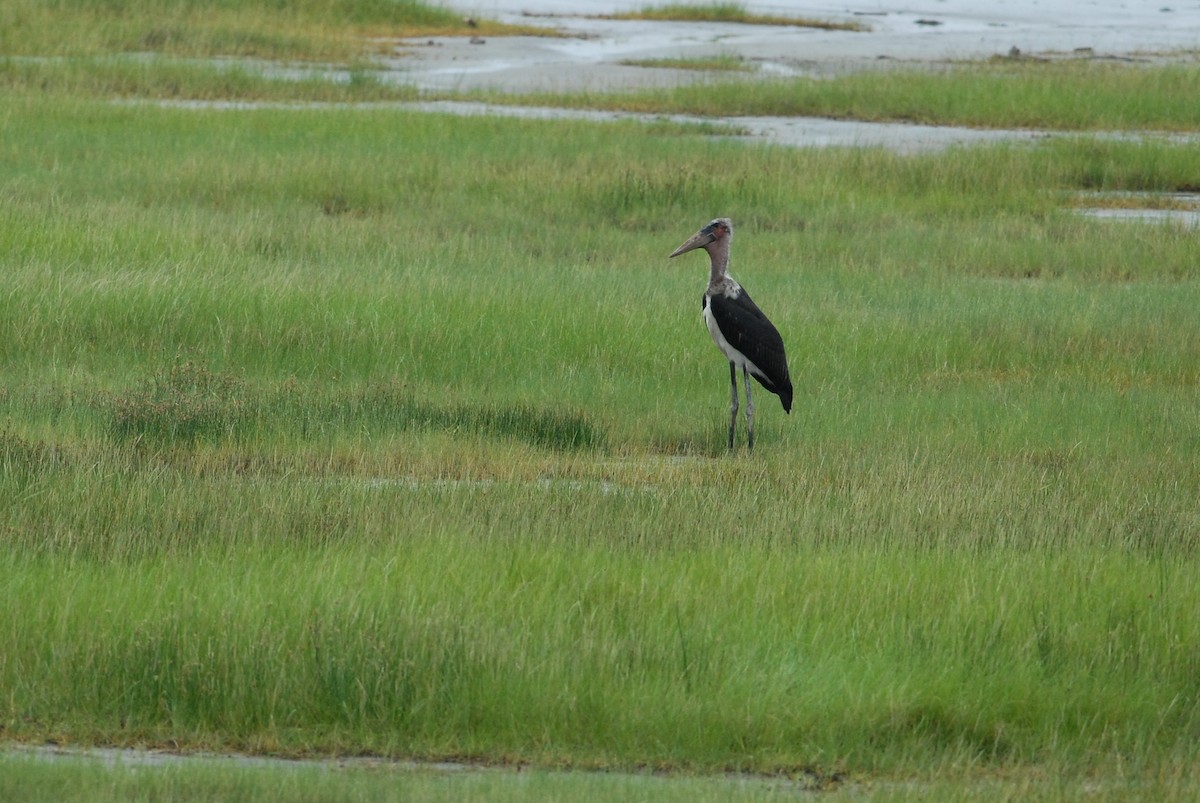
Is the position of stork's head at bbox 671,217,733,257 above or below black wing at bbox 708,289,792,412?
above

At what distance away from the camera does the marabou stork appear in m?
9.56

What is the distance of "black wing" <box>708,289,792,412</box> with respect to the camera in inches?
376

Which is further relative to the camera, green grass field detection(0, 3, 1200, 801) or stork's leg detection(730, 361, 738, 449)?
stork's leg detection(730, 361, 738, 449)

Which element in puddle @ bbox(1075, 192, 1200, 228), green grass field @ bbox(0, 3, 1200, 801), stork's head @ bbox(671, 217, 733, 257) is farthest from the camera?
puddle @ bbox(1075, 192, 1200, 228)

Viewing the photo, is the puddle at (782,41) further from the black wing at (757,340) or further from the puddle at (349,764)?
the puddle at (349,764)

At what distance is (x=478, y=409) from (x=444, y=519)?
2.57 metres

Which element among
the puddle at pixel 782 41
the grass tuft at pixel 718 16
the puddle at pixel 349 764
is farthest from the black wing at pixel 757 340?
the grass tuft at pixel 718 16

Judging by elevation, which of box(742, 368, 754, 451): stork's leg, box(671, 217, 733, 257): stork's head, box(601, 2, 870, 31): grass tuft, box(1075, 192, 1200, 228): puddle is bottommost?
box(742, 368, 754, 451): stork's leg

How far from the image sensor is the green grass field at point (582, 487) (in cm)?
541

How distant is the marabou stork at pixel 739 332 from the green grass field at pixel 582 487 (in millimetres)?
312

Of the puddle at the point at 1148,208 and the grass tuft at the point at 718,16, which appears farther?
the grass tuft at the point at 718,16

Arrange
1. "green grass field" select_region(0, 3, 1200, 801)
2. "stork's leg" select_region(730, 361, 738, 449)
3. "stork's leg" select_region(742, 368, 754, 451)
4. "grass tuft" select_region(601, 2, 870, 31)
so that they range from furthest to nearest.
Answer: "grass tuft" select_region(601, 2, 870, 31), "stork's leg" select_region(730, 361, 738, 449), "stork's leg" select_region(742, 368, 754, 451), "green grass field" select_region(0, 3, 1200, 801)

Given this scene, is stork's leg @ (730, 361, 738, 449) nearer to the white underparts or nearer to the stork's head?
the white underparts

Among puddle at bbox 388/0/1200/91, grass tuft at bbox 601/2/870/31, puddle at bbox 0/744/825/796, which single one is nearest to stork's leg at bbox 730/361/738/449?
puddle at bbox 0/744/825/796
